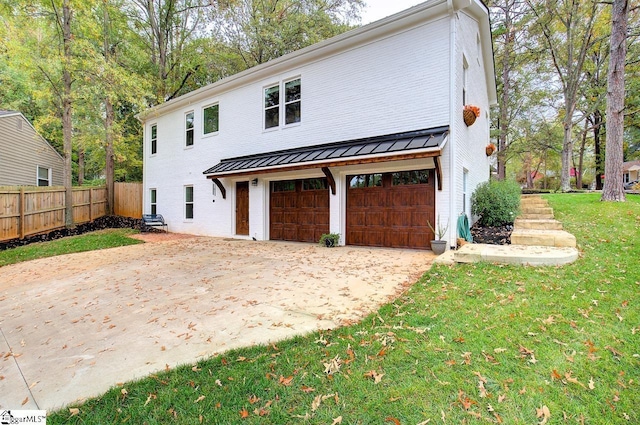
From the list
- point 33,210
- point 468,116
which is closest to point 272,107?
point 468,116

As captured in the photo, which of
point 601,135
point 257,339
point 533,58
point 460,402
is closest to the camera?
point 460,402

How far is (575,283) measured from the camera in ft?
14.0

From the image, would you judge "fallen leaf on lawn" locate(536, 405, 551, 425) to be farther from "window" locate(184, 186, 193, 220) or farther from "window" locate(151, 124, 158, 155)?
"window" locate(151, 124, 158, 155)

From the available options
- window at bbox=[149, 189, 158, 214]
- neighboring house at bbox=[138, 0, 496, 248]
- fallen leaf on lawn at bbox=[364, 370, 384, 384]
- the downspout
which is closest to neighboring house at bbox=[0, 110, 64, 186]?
window at bbox=[149, 189, 158, 214]

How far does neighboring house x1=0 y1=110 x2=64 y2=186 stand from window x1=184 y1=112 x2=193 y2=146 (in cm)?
976

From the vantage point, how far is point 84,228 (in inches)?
515

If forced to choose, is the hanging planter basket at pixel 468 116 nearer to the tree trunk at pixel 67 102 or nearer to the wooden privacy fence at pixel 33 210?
the tree trunk at pixel 67 102

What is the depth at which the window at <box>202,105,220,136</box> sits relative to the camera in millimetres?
12953

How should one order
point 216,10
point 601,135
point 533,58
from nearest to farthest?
1. point 216,10
2. point 533,58
3. point 601,135

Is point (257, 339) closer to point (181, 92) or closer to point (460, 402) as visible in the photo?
point (460, 402)

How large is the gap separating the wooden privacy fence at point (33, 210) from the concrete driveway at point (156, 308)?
410cm

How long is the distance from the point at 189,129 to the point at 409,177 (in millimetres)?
10535

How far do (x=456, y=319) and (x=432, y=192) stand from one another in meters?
4.97

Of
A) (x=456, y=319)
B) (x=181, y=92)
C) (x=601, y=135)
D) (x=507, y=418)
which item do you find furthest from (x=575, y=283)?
(x=601, y=135)
